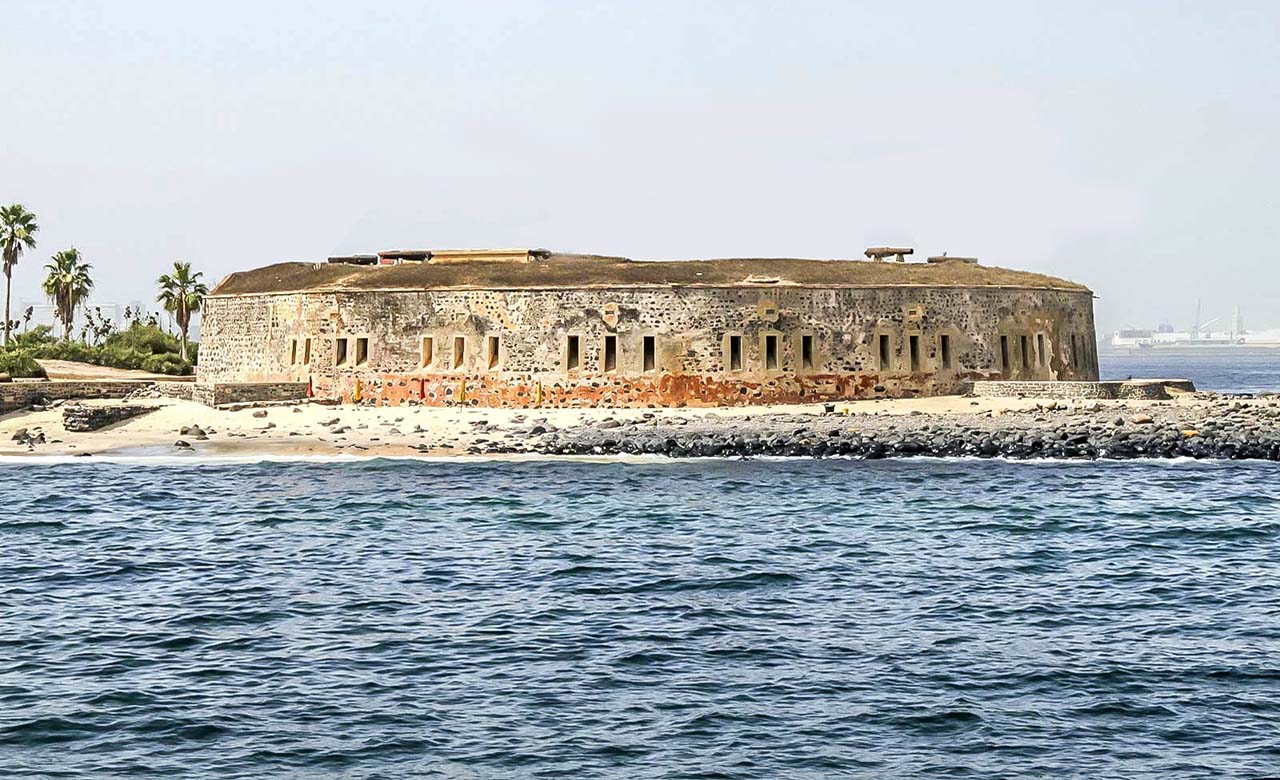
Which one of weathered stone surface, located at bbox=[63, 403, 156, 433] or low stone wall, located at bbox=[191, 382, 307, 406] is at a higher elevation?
low stone wall, located at bbox=[191, 382, 307, 406]

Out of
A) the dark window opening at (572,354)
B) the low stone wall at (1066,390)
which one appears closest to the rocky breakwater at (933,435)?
the low stone wall at (1066,390)

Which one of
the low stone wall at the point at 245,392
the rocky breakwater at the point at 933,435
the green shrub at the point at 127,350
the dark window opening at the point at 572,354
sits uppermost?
the green shrub at the point at 127,350

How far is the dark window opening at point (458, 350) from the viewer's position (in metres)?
38.3

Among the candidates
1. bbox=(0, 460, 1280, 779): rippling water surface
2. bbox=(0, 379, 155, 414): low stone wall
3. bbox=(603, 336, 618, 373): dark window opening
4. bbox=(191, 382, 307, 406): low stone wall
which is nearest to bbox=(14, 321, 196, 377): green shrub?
bbox=(0, 379, 155, 414): low stone wall

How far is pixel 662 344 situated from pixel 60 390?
14.7m

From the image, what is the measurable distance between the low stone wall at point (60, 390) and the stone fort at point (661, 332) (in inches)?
123

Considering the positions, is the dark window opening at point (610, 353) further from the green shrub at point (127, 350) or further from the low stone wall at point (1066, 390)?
the green shrub at point (127, 350)

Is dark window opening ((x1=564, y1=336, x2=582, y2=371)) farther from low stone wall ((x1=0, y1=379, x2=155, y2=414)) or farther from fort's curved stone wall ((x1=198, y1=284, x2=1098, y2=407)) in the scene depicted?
low stone wall ((x1=0, y1=379, x2=155, y2=414))

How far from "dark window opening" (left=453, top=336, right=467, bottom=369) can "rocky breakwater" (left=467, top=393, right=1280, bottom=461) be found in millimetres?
4627

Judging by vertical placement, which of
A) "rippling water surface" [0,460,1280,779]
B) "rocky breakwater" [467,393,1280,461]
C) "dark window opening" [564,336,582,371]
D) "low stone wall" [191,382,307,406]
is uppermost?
"dark window opening" [564,336,582,371]

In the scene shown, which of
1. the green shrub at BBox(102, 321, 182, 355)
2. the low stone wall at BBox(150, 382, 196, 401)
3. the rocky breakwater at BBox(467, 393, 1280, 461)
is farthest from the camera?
the green shrub at BBox(102, 321, 182, 355)

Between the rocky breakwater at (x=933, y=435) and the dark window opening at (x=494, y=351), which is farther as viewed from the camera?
the dark window opening at (x=494, y=351)

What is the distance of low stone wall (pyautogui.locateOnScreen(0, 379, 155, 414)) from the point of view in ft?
124

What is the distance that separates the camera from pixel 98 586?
17.6 m
